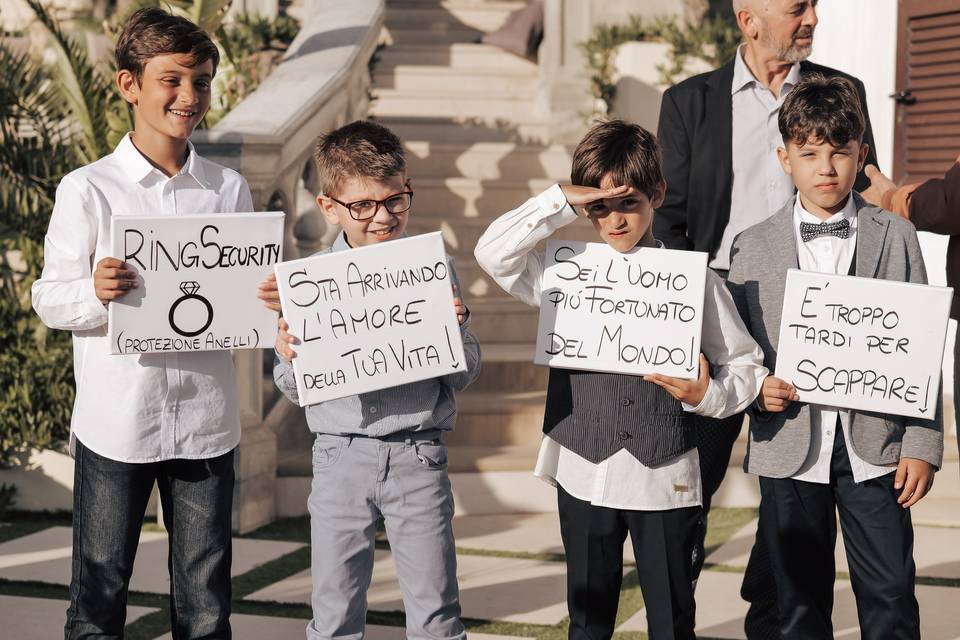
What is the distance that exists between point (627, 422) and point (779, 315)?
1.69ft

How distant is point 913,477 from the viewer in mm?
3447

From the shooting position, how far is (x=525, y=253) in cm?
357

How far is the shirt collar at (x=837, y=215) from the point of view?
141 inches

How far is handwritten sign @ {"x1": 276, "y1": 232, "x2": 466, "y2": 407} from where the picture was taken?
341cm

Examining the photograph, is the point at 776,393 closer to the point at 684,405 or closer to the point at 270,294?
the point at 684,405

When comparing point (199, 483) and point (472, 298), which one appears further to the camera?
point (472, 298)

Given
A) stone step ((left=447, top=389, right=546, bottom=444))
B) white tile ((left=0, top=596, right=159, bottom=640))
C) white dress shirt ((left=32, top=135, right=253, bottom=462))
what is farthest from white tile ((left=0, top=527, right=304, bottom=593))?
white dress shirt ((left=32, top=135, right=253, bottom=462))

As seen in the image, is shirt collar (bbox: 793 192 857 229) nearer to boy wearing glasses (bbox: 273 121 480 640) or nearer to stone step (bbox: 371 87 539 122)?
boy wearing glasses (bbox: 273 121 480 640)

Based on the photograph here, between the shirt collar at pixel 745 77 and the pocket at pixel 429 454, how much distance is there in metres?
1.63

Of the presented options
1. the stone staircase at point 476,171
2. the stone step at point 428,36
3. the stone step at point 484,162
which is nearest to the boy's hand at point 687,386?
the stone staircase at point 476,171

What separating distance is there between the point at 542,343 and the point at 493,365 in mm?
3851

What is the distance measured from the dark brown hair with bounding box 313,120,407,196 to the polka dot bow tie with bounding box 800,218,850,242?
1.10 meters

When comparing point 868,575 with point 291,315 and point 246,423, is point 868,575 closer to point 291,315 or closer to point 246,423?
point 291,315

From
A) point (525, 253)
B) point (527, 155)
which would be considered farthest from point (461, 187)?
point (525, 253)
